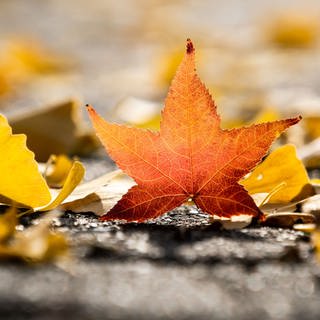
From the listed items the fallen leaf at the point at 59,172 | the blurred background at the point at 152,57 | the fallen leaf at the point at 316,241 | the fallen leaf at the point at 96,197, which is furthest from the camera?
the blurred background at the point at 152,57

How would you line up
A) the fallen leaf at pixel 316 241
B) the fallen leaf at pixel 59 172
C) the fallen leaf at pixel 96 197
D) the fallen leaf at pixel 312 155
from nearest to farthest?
the fallen leaf at pixel 316 241 → the fallen leaf at pixel 96 197 → the fallen leaf at pixel 59 172 → the fallen leaf at pixel 312 155

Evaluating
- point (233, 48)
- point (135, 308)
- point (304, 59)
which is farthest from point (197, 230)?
point (233, 48)

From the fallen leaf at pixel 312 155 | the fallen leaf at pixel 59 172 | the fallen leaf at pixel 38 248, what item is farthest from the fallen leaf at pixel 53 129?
the fallen leaf at pixel 38 248

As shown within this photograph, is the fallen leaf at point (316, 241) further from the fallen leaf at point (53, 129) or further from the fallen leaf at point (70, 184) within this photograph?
the fallen leaf at point (53, 129)

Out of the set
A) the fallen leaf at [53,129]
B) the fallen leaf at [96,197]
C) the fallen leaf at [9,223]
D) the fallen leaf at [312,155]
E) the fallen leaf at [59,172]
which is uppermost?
the fallen leaf at [53,129]

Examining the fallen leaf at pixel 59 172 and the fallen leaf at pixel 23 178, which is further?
the fallen leaf at pixel 59 172

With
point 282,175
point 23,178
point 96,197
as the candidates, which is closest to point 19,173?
point 23,178
